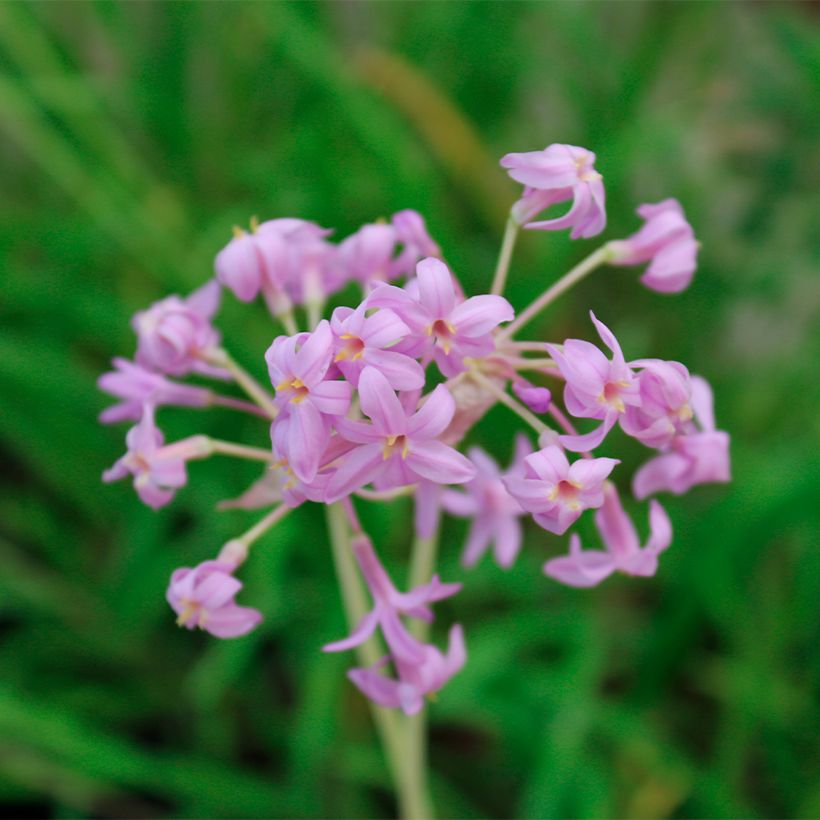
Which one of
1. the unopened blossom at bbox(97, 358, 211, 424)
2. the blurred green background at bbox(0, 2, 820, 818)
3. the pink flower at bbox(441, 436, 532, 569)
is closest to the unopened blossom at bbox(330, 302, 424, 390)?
the unopened blossom at bbox(97, 358, 211, 424)

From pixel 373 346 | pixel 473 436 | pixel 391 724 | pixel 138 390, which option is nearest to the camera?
pixel 373 346

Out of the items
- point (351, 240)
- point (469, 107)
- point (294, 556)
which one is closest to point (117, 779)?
point (294, 556)

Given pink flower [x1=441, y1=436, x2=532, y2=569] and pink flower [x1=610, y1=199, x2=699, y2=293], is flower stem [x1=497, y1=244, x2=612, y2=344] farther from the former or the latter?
pink flower [x1=441, y1=436, x2=532, y2=569]

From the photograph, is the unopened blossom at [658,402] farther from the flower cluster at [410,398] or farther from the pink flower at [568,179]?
the pink flower at [568,179]

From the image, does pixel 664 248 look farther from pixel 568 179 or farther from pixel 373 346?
pixel 373 346

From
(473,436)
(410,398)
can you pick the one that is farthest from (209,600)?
(473,436)

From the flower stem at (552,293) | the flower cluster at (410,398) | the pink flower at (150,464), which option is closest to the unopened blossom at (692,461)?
the flower cluster at (410,398)
